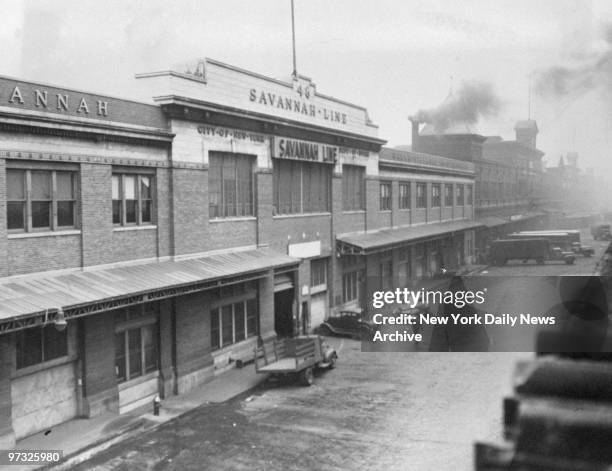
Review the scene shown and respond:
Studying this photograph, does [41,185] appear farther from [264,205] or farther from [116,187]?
[264,205]

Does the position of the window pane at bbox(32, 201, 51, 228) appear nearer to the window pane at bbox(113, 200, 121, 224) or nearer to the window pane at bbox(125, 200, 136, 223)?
the window pane at bbox(113, 200, 121, 224)

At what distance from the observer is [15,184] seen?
1634 centimetres

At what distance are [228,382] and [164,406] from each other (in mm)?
3022

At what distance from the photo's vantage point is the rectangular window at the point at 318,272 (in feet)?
99.3

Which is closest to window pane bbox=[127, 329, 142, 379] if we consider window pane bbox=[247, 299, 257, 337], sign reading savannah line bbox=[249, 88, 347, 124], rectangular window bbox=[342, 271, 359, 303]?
window pane bbox=[247, 299, 257, 337]

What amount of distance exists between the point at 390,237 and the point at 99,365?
2075 cm

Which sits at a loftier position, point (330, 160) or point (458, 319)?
point (330, 160)

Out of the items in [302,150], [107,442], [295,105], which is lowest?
[107,442]

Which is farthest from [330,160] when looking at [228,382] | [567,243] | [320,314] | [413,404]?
[567,243]

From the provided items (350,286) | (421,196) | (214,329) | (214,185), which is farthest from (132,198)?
(421,196)

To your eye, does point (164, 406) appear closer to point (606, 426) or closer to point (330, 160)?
point (330, 160)

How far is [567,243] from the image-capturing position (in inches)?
1576

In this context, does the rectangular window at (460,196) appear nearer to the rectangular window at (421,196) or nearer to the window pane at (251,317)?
the rectangular window at (421,196)

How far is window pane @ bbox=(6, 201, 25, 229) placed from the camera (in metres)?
16.2
